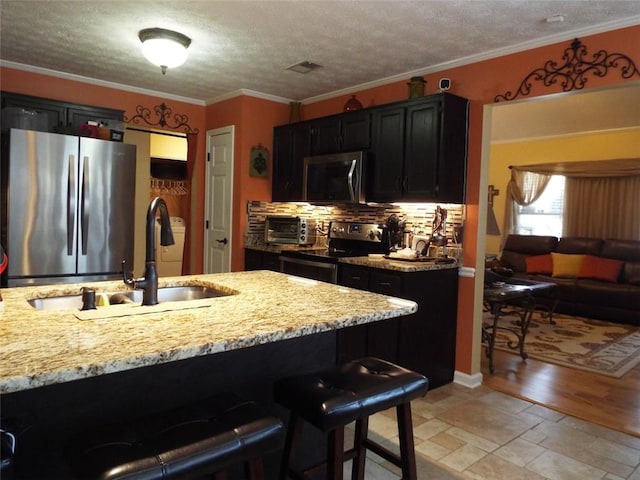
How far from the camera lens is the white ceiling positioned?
9.11 ft

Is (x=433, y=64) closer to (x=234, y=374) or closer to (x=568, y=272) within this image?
(x=234, y=374)

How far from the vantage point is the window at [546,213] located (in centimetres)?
714

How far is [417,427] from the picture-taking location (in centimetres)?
283

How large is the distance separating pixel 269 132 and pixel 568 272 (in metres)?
4.40

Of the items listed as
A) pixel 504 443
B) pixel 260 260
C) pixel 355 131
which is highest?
pixel 355 131

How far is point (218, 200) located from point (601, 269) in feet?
16.0

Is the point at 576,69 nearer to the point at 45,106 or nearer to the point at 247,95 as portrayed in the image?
the point at 247,95

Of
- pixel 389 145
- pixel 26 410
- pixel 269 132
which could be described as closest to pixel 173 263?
pixel 269 132

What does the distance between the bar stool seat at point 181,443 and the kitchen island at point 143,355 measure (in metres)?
0.16

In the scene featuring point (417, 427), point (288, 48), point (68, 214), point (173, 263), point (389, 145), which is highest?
point (288, 48)

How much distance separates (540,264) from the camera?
664 centimetres

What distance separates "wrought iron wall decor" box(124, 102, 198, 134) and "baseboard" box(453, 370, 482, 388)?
3721 mm

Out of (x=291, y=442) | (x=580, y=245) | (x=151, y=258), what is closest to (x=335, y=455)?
(x=291, y=442)

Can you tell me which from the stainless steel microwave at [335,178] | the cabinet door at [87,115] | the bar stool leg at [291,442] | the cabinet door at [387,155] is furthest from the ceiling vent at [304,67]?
the bar stool leg at [291,442]
